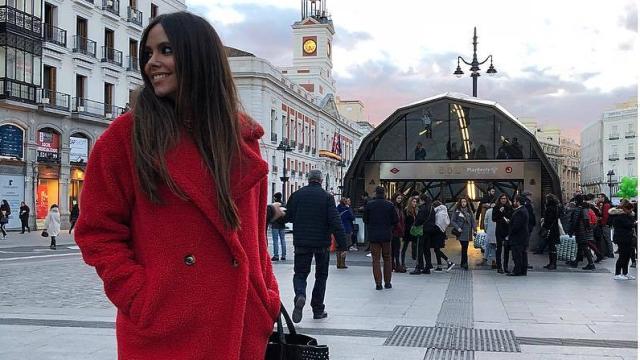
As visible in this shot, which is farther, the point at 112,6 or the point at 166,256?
the point at 112,6

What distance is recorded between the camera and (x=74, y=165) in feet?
123

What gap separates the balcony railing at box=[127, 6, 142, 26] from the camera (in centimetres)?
4291

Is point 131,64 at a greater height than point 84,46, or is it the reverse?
point 84,46

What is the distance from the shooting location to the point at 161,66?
7.02 feet

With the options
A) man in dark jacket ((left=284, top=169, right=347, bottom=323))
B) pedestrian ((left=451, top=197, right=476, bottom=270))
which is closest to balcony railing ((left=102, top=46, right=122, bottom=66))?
pedestrian ((left=451, top=197, right=476, bottom=270))

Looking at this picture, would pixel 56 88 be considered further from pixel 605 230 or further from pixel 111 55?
pixel 605 230

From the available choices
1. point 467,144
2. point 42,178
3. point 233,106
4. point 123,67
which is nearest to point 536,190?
point 467,144

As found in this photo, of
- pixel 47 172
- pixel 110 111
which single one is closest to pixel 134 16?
pixel 110 111

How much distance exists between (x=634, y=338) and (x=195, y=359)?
22.2ft

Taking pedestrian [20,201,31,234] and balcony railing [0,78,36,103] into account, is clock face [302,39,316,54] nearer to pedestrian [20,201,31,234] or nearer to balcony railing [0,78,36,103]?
balcony railing [0,78,36,103]

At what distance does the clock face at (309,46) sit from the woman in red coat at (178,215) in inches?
3606

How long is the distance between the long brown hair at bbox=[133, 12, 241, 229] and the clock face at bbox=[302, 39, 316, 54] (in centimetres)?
9153

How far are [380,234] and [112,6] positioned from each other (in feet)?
112

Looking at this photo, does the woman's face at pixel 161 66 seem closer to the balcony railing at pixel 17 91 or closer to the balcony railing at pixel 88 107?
the balcony railing at pixel 17 91
